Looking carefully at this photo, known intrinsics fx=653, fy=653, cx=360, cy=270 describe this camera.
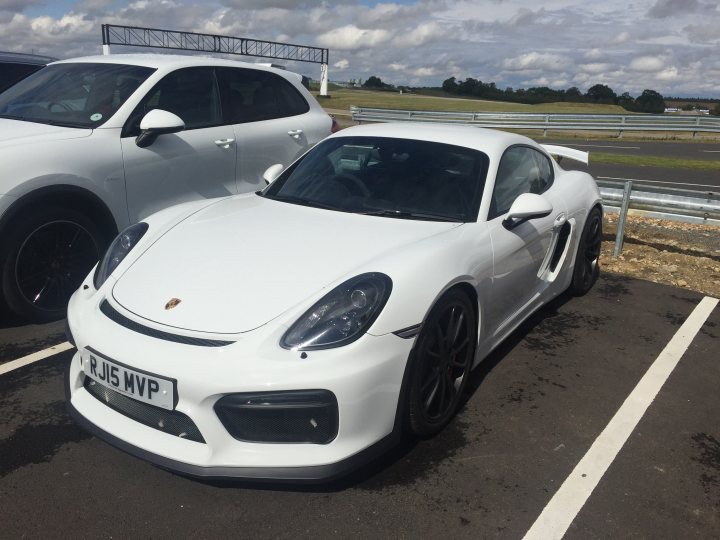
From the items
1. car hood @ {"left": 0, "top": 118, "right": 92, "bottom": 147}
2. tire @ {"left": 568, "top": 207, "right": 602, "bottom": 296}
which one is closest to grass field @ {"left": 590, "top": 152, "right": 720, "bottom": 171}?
tire @ {"left": 568, "top": 207, "right": 602, "bottom": 296}

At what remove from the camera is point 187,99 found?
5270 mm

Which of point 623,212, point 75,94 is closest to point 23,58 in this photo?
point 75,94

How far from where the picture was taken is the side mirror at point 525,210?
11.7 ft

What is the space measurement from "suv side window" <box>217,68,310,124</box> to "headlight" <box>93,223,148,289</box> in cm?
225

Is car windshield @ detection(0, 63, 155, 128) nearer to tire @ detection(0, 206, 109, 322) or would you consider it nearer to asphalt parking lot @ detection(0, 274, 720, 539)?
tire @ detection(0, 206, 109, 322)

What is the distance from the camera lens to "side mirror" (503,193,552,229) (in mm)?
3564

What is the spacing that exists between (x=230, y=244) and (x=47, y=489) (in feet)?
4.34

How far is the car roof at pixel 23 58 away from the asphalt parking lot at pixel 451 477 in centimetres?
431

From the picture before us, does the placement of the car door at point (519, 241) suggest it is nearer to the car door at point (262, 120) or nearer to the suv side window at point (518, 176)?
the suv side window at point (518, 176)

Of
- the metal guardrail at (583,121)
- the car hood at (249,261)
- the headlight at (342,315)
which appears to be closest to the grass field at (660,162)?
the metal guardrail at (583,121)

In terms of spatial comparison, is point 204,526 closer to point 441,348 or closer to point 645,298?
point 441,348

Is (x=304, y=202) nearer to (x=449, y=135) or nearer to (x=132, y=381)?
(x=449, y=135)

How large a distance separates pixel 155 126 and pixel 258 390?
2.83 metres

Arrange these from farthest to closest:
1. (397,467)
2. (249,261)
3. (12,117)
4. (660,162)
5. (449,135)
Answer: (660,162), (12,117), (449,135), (249,261), (397,467)
